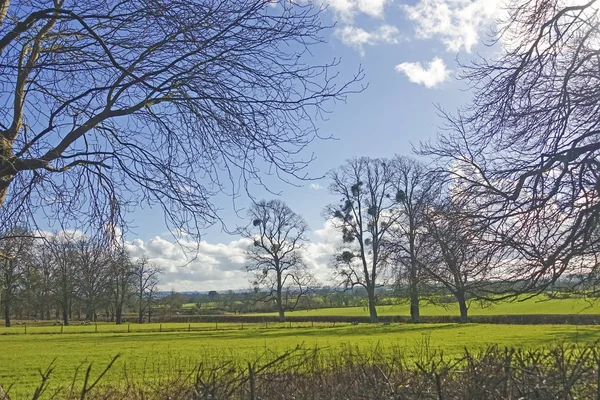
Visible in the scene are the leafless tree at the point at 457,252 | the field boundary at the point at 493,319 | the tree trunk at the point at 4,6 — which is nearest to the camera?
the tree trunk at the point at 4,6

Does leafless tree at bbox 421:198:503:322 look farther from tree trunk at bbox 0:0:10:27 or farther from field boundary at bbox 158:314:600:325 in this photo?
field boundary at bbox 158:314:600:325

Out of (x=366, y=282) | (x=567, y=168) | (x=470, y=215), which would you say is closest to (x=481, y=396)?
(x=470, y=215)

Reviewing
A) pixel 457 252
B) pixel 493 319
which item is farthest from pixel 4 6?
pixel 493 319

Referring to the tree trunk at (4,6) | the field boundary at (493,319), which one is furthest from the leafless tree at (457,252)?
the field boundary at (493,319)

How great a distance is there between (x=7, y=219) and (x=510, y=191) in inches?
234

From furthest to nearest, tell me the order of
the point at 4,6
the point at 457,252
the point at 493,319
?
1. the point at 493,319
2. the point at 457,252
3. the point at 4,6

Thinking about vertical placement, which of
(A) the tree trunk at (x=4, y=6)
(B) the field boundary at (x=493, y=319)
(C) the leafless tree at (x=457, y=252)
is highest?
(A) the tree trunk at (x=4, y=6)

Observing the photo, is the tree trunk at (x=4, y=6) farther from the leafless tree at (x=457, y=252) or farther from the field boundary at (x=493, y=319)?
the field boundary at (x=493, y=319)

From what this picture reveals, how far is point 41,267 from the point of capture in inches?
292

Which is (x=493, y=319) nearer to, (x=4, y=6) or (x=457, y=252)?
(x=457, y=252)

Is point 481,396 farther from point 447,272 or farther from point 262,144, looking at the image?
point 447,272

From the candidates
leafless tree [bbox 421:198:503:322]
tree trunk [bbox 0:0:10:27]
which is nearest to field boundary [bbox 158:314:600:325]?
leafless tree [bbox 421:198:503:322]

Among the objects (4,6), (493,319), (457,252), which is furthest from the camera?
(493,319)

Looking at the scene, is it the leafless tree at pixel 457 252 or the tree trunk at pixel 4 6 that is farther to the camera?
the leafless tree at pixel 457 252
